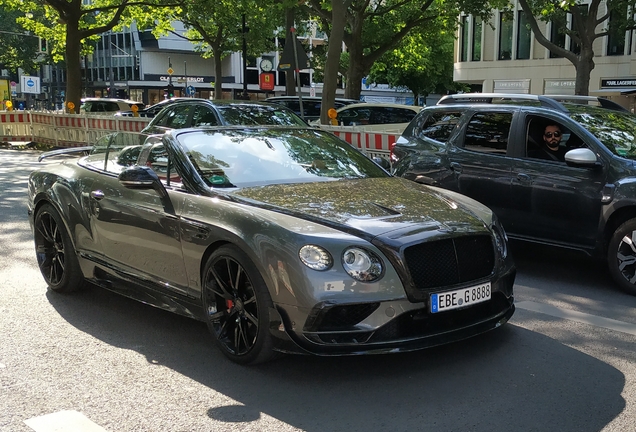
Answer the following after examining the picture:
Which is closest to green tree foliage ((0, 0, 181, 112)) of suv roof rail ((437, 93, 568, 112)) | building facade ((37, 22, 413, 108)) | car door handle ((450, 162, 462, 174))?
suv roof rail ((437, 93, 568, 112))

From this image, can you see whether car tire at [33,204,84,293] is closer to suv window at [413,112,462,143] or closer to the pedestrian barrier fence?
suv window at [413,112,462,143]

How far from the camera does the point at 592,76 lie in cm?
4294

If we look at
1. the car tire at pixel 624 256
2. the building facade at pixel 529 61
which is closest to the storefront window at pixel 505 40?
the building facade at pixel 529 61

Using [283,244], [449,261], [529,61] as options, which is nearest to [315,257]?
[283,244]

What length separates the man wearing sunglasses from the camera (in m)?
7.34

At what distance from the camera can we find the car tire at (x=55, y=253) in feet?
20.6

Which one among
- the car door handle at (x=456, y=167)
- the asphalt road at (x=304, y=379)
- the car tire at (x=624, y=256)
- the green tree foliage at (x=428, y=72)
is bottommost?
the asphalt road at (x=304, y=379)

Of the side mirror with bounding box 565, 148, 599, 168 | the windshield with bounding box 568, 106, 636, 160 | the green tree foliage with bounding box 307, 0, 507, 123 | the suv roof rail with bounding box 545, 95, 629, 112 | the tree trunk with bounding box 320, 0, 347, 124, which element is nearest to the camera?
the side mirror with bounding box 565, 148, 599, 168

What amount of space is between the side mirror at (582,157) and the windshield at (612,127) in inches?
11.2

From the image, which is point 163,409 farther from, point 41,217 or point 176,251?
point 41,217

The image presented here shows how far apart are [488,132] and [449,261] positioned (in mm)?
3762

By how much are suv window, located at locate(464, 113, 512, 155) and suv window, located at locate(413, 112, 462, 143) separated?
27cm

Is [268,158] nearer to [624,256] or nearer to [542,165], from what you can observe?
[542,165]

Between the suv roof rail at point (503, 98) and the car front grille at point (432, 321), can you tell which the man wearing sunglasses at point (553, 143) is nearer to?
the suv roof rail at point (503, 98)
